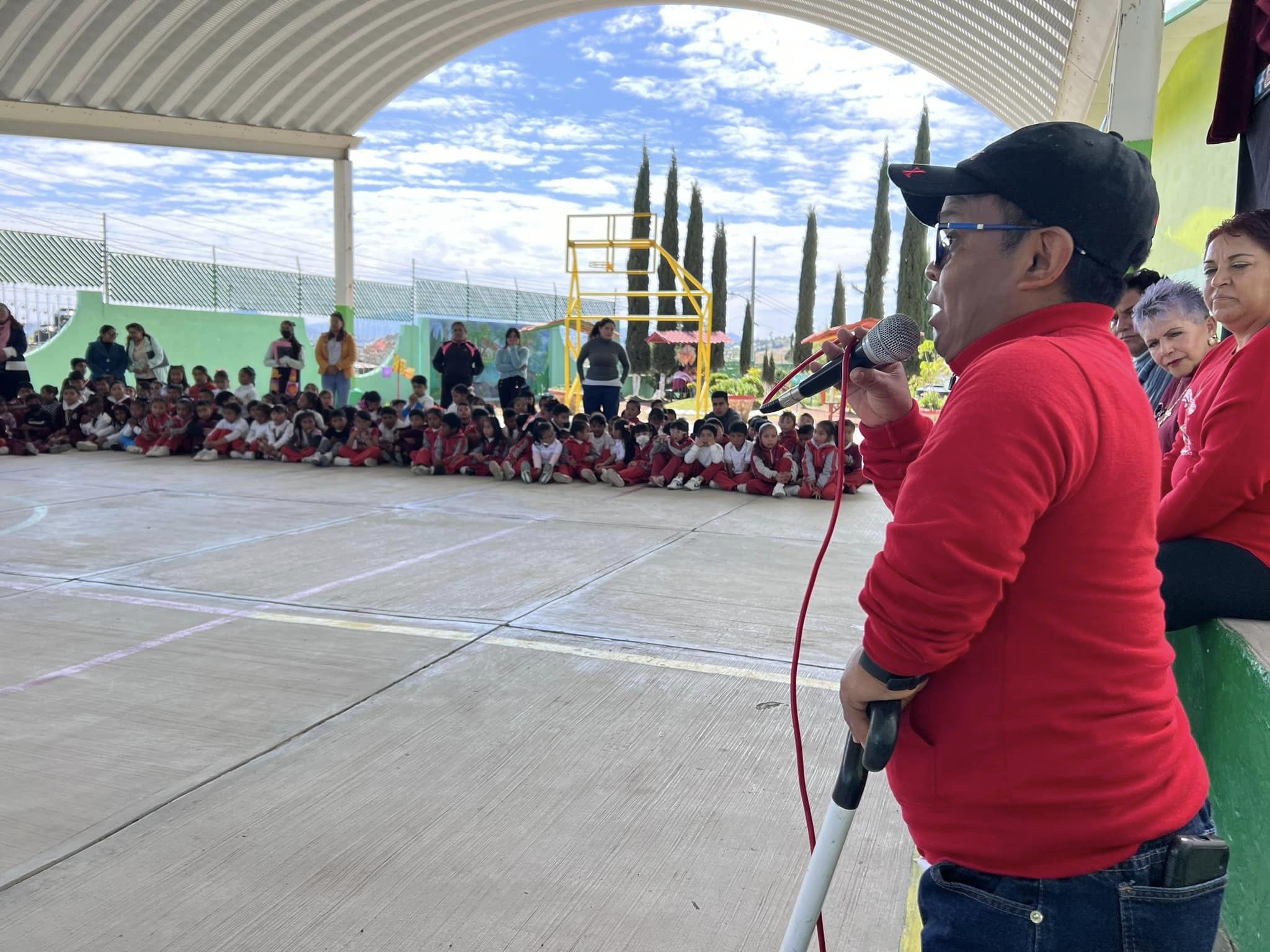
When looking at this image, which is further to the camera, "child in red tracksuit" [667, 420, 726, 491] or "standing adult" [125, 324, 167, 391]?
"standing adult" [125, 324, 167, 391]

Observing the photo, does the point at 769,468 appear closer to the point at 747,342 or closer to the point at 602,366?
the point at 602,366

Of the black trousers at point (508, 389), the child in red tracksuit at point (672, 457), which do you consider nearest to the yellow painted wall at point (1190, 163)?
the child in red tracksuit at point (672, 457)

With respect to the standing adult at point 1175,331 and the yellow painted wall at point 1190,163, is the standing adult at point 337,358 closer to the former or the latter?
the yellow painted wall at point 1190,163

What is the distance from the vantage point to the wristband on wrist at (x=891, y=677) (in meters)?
1.18

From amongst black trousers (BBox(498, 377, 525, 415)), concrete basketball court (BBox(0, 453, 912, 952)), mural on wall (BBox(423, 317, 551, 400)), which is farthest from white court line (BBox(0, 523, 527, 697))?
mural on wall (BBox(423, 317, 551, 400))

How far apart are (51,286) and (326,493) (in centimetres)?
1276

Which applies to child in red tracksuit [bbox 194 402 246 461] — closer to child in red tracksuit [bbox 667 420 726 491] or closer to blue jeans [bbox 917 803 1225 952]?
child in red tracksuit [bbox 667 420 726 491]

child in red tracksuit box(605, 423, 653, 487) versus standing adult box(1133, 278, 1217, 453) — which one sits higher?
standing adult box(1133, 278, 1217, 453)

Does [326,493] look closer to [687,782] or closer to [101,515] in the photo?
[101,515]

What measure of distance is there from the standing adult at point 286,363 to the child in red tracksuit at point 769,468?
6956mm

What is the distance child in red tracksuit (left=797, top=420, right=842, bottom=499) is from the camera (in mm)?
9797

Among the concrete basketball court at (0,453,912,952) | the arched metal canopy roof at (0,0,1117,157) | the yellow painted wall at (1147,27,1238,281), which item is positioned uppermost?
the arched metal canopy roof at (0,0,1117,157)

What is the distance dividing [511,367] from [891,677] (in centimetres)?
1208

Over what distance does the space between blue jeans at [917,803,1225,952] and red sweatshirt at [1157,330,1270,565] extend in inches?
45.4
